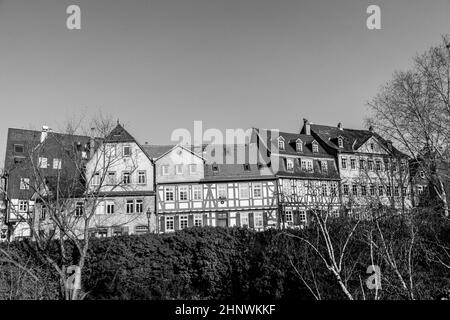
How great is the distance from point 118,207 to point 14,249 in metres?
13.1

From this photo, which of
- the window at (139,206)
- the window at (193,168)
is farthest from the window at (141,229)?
the window at (193,168)

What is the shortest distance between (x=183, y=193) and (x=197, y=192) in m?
0.99

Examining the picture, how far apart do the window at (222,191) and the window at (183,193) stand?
2266 millimetres

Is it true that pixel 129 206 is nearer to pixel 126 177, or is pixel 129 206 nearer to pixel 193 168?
pixel 126 177

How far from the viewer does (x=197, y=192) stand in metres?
32.0

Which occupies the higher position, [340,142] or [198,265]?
[340,142]

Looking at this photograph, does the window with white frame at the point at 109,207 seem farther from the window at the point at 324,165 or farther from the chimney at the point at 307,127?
the chimney at the point at 307,127

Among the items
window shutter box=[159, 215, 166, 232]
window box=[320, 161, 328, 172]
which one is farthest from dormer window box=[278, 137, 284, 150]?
window shutter box=[159, 215, 166, 232]

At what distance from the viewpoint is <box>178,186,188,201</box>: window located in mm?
31814

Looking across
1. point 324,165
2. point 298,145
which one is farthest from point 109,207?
point 324,165

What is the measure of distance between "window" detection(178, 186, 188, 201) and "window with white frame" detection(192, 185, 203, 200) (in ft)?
1.63
